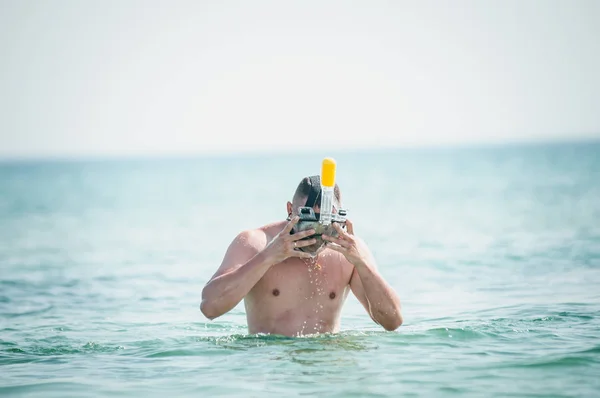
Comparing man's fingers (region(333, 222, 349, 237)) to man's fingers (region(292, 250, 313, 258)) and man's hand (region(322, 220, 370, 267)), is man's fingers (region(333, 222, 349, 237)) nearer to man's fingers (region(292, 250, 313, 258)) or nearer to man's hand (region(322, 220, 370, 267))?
man's hand (region(322, 220, 370, 267))

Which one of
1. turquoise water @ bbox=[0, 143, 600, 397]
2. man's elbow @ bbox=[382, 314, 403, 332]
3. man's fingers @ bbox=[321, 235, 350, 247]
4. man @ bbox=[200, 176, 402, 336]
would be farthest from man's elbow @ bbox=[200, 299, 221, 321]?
man's elbow @ bbox=[382, 314, 403, 332]

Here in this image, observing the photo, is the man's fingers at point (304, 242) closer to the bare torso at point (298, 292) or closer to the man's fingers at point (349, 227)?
the man's fingers at point (349, 227)

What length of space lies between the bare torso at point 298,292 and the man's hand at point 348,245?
42cm

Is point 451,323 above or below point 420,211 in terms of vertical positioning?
below

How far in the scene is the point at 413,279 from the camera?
34.8 feet

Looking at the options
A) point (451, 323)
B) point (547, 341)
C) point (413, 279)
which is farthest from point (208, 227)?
point (547, 341)

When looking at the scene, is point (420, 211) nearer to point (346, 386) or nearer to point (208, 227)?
point (208, 227)

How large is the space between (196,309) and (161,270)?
3.67 meters

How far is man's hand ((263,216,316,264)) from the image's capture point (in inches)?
204

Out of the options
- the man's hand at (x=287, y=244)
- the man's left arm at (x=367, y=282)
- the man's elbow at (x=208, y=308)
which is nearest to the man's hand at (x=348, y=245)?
the man's left arm at (x=367, y=282)

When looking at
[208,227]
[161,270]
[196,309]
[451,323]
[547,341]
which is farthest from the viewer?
[208,227]

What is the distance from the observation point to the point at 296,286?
5.79 m

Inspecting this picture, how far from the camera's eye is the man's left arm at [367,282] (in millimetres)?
5281

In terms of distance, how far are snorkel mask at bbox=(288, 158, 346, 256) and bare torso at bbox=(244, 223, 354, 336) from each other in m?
0.45
